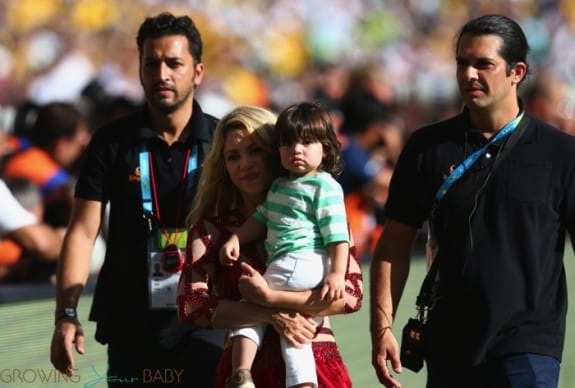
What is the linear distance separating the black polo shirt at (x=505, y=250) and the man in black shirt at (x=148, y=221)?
3.42 feet

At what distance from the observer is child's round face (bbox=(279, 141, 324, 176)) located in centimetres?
412

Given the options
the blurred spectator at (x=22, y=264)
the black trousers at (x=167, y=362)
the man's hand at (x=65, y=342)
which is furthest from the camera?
the blurred spectator at (x=22, y=264)

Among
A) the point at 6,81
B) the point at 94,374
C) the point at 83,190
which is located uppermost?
the point at 6,81

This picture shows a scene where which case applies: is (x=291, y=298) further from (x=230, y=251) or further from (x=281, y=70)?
(x=281, y=70)

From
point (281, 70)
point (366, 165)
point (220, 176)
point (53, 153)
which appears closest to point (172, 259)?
point (220, 176)

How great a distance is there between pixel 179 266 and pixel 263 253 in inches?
31.0

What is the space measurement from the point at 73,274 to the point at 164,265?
1.18ft

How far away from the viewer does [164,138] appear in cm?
523

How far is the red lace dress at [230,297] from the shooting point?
417cm

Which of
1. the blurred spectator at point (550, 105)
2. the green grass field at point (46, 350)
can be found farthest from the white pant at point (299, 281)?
the blurred spectator at point (550, 105)

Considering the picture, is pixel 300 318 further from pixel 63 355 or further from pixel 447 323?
pixel 63 355

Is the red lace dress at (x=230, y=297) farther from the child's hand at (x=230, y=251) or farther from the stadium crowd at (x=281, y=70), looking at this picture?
the stadium crowd at (x=281, y=70)

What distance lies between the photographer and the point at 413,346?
453 cm

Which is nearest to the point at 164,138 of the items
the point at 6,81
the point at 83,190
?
the point at 83,190
